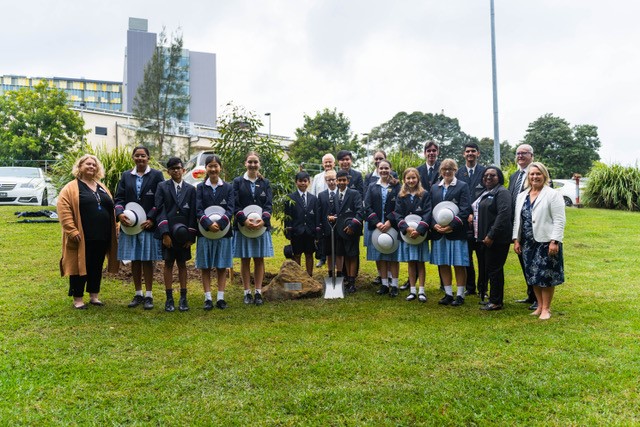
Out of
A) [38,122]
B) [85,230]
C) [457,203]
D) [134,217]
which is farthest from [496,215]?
[38,122]

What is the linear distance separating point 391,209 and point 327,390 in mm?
3542

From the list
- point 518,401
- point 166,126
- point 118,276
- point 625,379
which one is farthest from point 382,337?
point 166,126

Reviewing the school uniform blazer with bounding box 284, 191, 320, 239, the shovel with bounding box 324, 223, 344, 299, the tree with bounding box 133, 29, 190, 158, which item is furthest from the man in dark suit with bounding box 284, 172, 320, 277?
the tree with bounding box 133, 29, 190, 158

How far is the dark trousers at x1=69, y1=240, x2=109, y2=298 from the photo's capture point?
5973 mm

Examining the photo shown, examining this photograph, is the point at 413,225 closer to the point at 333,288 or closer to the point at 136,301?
the point at 333,288

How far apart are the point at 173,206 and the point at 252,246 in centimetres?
105

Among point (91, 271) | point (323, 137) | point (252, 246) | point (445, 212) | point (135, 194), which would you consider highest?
point (323, 137)

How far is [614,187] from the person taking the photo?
57.8ft

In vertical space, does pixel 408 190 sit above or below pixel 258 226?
above

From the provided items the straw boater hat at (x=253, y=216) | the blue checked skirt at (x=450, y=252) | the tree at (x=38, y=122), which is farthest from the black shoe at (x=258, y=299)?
the tree at (x=38, y=122)

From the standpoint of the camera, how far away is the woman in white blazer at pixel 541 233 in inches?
214

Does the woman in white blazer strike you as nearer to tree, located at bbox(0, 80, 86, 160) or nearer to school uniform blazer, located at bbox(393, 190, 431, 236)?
school uniform blazer, located at bbox(393, 190, 431, 236)

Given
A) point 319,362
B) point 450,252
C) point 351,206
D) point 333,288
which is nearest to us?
point 319,362

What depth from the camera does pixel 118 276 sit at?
300 inches
